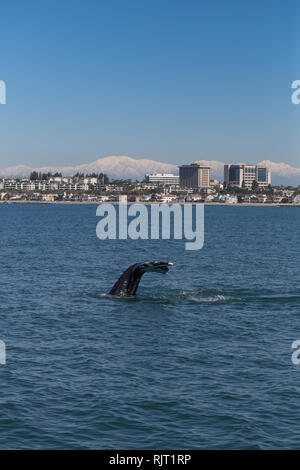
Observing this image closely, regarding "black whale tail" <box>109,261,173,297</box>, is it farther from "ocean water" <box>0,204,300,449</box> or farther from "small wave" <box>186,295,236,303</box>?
"small wave" <box>186,295,236,303</box>

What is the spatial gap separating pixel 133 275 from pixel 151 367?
15.8m

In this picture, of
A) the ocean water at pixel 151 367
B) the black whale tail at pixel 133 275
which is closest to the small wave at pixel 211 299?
the ocean water at pixel 151 367

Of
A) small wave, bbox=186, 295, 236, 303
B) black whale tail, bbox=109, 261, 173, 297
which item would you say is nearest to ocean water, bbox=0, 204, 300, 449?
small wave, bbox=186, 295, 236, 303

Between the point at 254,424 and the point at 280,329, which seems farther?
the point at 280,329

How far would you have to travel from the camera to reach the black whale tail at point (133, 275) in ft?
135

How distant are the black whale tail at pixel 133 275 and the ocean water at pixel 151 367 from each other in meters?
1.04

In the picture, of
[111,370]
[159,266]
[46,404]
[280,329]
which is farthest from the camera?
[159,266]

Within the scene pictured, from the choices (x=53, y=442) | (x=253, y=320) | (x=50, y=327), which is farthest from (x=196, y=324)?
(x=53, y=442)

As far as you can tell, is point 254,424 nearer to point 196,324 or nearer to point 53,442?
point 53,442

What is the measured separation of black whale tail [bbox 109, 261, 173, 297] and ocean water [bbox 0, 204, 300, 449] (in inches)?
40.9

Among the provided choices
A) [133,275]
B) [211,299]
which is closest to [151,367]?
[133,275]

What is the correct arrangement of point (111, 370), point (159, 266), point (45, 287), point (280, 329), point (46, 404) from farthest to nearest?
1. point (45, 287)
2. point (159, 266)
3. point (280, 329)
4. point (111, 370)
5. point (46, 404)
